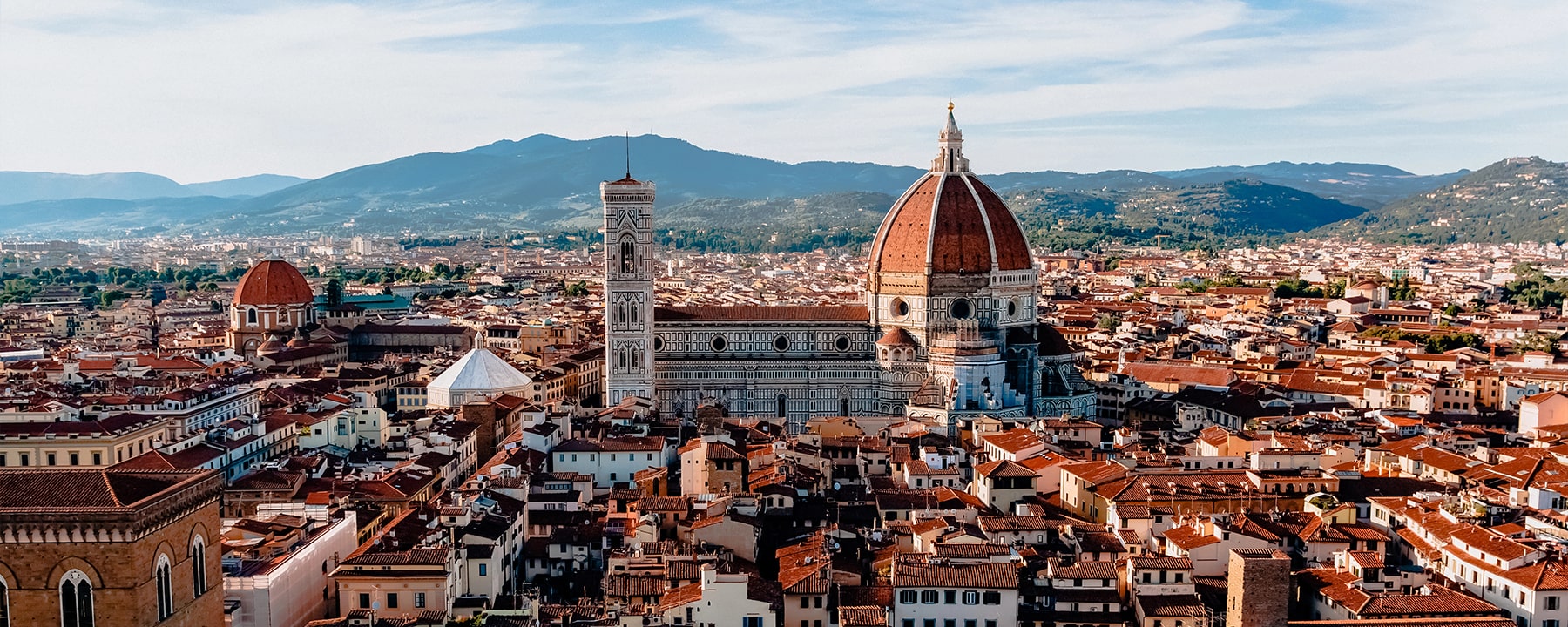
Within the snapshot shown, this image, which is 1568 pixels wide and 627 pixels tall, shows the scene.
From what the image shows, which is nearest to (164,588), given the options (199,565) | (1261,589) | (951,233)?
(199,565)

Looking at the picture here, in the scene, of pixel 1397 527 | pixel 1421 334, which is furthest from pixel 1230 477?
pixel 1421 334

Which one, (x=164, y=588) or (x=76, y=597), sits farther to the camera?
(x=164, y=588)

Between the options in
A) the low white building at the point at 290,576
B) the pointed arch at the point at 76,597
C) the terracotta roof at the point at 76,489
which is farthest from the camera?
the low white building at the point at 290,576

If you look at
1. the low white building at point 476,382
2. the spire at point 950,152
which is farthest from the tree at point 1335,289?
the low white building at point 476,382

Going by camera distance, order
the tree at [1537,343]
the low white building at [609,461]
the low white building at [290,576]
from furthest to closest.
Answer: the tree at [1537,343]
the low white building at [609,461]
the low white building at [290,576]

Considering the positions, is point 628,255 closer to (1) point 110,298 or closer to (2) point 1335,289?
(2) point 1335,289

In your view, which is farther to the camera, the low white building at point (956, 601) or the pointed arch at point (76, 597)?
the low white building at point (956, 601)

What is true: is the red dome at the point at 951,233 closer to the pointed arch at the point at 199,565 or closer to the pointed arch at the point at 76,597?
the pointed arch at the point at 199,565

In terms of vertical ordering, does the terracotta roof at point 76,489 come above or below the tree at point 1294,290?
above
